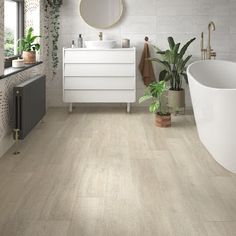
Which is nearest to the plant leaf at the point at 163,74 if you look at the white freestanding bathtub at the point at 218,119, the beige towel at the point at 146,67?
the beige towel at the point at 146,67

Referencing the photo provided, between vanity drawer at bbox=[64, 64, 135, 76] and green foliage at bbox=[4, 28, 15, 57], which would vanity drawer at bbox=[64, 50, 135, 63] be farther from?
green foliage at bbox=[4, 28, 15, 57]

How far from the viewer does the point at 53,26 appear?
250 inches

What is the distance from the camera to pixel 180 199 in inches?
110

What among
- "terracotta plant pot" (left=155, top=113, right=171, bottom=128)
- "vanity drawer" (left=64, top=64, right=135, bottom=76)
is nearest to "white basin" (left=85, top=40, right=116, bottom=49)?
A: "vanity drawer" (left=64, top=64, right=135, bottom=76)

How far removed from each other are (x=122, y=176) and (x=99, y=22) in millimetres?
3590

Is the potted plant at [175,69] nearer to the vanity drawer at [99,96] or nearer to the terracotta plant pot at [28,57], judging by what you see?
the vanity drawer at [99,96]

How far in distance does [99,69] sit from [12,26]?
1305 millimetres

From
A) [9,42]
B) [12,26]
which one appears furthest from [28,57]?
[12,26]

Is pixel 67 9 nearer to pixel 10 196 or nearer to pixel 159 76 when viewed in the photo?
pixel 159 76

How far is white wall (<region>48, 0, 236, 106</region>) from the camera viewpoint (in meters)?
6.30

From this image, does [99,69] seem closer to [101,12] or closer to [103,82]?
[103,82]

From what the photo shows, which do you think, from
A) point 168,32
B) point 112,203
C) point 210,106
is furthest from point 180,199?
point 168,32

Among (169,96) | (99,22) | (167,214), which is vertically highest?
(99,22)

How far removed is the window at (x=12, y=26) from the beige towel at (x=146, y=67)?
182 centimetres
